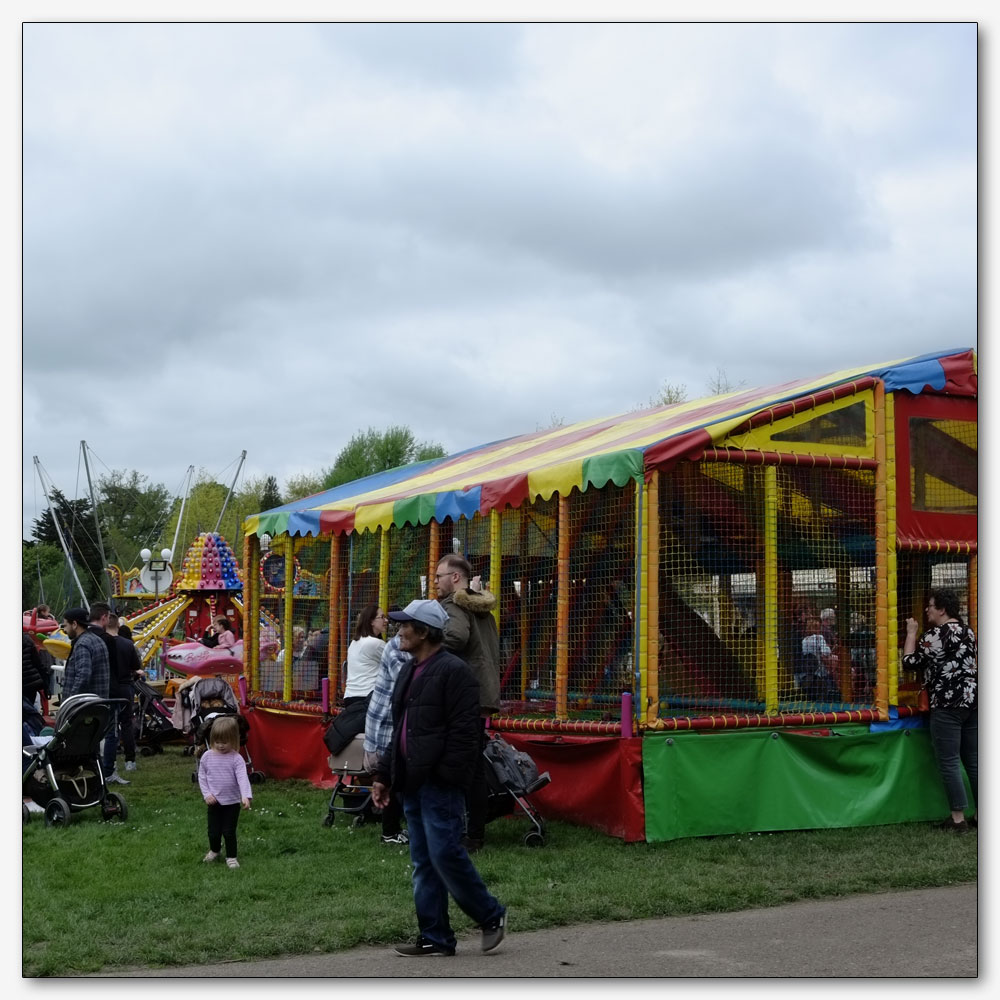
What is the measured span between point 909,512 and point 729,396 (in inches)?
95.3

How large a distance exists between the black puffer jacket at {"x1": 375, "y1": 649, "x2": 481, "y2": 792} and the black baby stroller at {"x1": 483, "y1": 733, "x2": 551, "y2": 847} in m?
3.06

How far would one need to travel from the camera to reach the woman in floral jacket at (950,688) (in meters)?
9.76

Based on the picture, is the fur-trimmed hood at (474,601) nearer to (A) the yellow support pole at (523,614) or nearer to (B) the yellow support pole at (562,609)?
(B) the yellow support pole at (562,609)

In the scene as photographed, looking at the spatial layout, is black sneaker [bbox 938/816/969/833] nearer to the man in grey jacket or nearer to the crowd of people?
the crowd of people

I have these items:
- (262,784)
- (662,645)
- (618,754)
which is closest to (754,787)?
(618,754)

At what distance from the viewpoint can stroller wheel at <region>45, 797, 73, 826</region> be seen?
10.7 meters

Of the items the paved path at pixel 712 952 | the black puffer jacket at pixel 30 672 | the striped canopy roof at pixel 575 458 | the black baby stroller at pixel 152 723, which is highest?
the striped canopy roof at pixel 575 458

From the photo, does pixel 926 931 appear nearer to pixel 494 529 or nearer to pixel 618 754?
pixel 618 754

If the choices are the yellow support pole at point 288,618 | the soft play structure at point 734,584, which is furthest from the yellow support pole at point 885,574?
the yellow support pole at point 288,618

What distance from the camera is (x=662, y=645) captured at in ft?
37.5

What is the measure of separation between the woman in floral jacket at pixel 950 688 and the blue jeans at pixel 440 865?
4.66m

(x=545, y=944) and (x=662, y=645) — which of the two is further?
(x=662, y=645)

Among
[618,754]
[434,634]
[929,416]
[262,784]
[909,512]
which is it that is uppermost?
[929,416]

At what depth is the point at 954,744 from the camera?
9.91m
